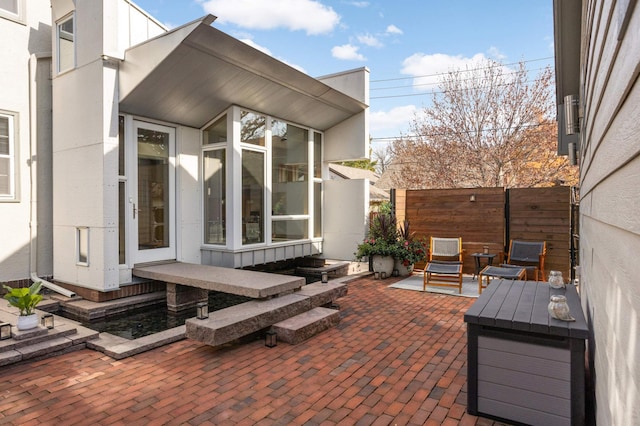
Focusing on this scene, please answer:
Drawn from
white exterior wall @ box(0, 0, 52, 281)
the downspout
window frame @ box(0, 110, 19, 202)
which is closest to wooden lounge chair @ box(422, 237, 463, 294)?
the downspout

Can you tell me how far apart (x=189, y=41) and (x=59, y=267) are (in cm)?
393

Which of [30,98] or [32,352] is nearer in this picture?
[32,352]

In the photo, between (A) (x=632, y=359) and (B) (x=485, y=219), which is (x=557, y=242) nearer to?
(B) (x=485, y=219)

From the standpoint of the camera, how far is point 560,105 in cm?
665

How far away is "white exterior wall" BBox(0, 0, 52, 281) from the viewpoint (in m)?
5.78

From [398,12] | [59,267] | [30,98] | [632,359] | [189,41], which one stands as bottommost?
[59,267]

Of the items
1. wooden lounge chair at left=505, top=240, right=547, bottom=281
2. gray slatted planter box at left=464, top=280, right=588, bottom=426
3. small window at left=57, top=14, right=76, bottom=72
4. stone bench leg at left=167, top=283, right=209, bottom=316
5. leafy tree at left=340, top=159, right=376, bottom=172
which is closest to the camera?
gray slatted planter box at left=464, top=280, right=588, bottom=426

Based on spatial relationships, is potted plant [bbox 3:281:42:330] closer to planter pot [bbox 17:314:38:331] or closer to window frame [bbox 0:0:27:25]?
planter pot [bbox 17:314:38:331]

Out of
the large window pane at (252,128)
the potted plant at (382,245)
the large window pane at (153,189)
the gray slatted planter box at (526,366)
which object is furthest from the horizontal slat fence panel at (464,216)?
the gray slatted planter box at (526,366)

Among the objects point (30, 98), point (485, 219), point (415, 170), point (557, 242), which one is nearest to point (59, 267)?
point (30, 98)

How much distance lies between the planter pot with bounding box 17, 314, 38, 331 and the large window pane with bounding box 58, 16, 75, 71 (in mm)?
3953

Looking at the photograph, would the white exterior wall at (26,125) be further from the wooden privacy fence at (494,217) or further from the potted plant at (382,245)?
the wooden privacy fence at (494,217)

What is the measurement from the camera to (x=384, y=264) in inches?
302

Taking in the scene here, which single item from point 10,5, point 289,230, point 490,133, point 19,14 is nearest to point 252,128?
point 289,230
